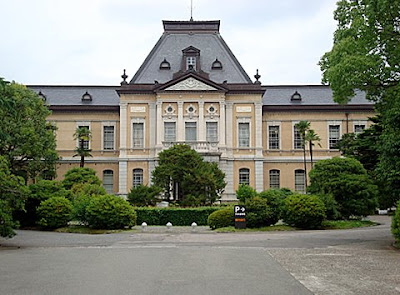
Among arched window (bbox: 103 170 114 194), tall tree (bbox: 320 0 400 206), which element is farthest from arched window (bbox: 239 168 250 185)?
tall tree (bbox: 320 0 400 206)

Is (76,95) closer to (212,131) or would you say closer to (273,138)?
(212,131)

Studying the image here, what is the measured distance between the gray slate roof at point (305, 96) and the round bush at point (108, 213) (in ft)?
85.4

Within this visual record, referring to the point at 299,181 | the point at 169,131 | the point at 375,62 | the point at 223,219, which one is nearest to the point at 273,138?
the point at 299,181

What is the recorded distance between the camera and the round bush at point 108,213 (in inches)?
966

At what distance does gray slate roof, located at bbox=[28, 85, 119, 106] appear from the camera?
4878 centimetres

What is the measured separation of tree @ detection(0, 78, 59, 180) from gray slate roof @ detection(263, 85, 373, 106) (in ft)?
64.7

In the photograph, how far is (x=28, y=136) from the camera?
3772cm

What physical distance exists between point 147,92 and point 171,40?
6643 millimetres

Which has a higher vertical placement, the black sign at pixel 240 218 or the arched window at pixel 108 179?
the arched window at pixel 108 179

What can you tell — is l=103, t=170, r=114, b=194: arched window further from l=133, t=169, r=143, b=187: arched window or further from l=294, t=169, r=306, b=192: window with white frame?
l=294, t=169, r=306, b=192: window with white frame

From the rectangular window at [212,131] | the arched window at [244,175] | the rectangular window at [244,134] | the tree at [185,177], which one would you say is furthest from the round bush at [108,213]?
the rectangular window at [244,134]

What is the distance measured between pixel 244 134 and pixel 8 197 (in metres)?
30.5

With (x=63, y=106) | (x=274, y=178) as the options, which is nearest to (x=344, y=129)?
(x=274, y=178)

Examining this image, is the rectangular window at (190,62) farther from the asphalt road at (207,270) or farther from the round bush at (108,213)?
the asphalt road at (207,270)
